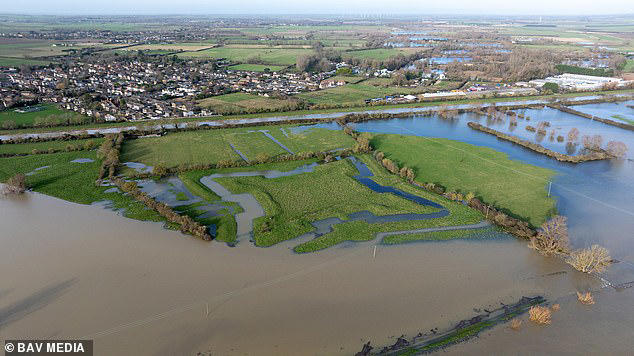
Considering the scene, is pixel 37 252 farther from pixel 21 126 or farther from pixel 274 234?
pixel 21 126

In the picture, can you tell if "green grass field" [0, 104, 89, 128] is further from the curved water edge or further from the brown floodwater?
the brown floodwater

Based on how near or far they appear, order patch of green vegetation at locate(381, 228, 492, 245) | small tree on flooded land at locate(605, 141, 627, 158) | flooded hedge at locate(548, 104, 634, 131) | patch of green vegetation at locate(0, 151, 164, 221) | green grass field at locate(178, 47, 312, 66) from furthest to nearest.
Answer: green grass field at locate(178, 47, 312, 66) → flooded hedge at locate(548, 104, 634, 131) → small tree on flooded land at locate(605, 141, 627, 158) → patch of green vegetation at locate(0, 151, 164, 221) → patch of green vegetation at locate(381, 228, 492, 245)

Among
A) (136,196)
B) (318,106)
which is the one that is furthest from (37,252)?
(318,106)

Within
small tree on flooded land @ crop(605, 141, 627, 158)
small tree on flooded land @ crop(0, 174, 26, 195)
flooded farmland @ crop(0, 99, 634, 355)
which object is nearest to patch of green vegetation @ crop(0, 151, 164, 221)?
small tree on flooded land @ crop(0, 174, 26, 195)

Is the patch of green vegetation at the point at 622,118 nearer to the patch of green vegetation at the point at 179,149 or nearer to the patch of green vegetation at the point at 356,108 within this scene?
the patch of green vegetation at the point at 356,108

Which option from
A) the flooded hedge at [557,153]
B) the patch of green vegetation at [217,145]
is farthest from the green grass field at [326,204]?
the flooded hedge at [557,153]

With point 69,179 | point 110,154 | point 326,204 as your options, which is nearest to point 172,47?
point 110,154
